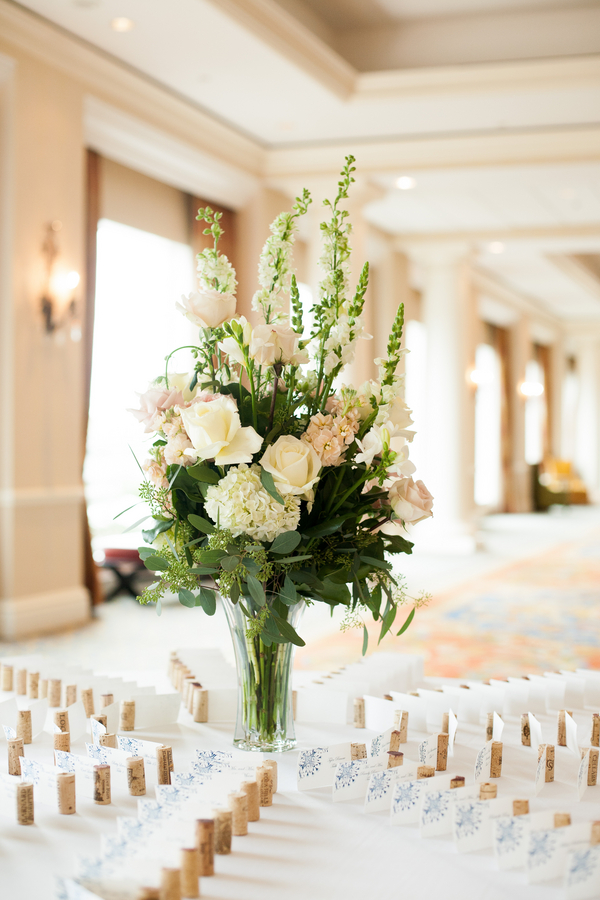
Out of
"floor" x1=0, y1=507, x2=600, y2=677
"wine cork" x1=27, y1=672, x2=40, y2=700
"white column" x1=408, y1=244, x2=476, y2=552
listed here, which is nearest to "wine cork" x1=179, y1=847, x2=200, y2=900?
"wine cork" x1=27, y1=672, x2=40, y2=700

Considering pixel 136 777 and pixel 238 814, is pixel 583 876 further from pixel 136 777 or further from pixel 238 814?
pixel 136 777

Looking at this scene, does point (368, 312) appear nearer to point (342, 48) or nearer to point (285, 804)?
point (342, 48)

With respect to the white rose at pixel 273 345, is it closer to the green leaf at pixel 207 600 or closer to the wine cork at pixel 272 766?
the green leaf at pixel 207 600

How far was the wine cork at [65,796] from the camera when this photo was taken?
1.14 meters

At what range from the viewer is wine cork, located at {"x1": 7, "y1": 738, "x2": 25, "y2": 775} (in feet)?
4.11

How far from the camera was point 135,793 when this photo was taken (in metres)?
1.20

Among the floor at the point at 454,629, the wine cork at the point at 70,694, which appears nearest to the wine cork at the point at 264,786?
the wine cork at the point at 70,694

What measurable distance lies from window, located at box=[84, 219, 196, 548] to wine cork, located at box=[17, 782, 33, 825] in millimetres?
6336

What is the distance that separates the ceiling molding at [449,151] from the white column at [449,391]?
3.25 meters

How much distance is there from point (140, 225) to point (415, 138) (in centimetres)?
257

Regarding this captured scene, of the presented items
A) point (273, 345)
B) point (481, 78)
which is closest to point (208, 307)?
point (273, 345)

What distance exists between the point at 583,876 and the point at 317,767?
1.34 feet

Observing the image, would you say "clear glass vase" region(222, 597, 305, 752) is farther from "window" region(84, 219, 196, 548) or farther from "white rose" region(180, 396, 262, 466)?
"window" region(84, 219, 196, 548)

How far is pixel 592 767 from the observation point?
4.15ft
